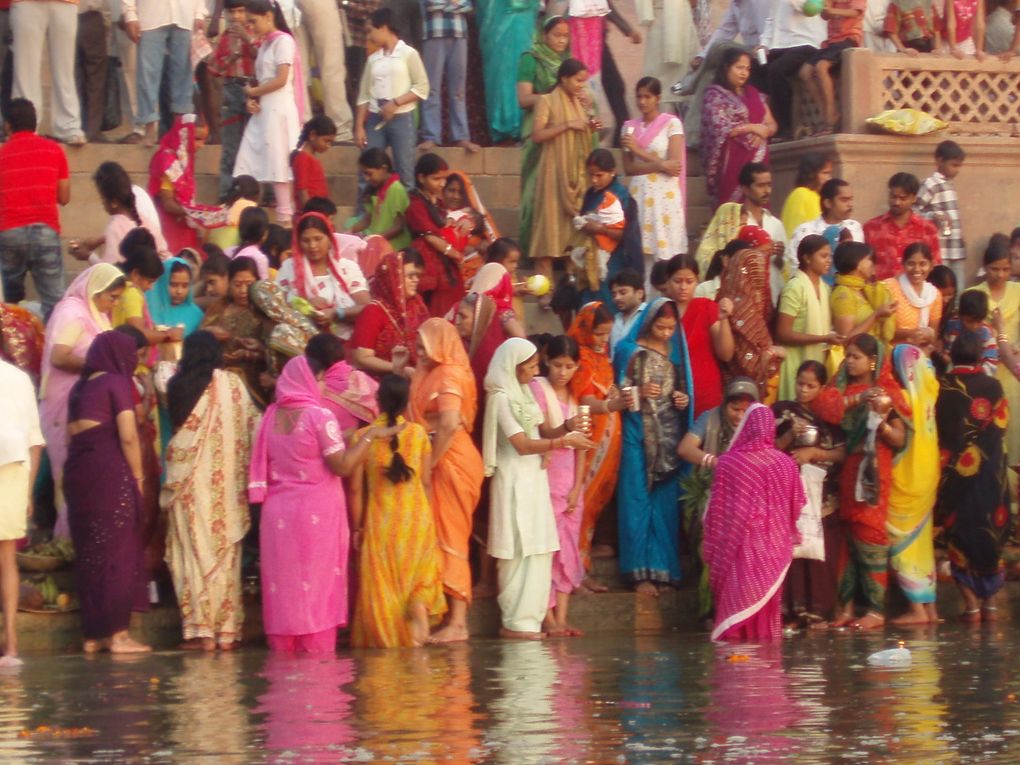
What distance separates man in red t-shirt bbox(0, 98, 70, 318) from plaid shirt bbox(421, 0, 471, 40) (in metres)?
3.33

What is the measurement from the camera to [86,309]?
465 inches

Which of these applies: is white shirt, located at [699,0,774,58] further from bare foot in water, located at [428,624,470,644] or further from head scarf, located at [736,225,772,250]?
bare foot in water, located at [428,624,470,644]

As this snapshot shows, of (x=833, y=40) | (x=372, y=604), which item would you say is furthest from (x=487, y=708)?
(x=833, y=40)

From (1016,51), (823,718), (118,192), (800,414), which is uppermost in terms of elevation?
(1016,51)

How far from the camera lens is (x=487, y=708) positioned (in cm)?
937

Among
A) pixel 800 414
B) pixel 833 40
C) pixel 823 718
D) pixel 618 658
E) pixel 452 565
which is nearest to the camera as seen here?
pixel 823 718

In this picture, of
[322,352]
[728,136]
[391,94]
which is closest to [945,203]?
[728,136]

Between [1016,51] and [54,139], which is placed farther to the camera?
[1016,51]

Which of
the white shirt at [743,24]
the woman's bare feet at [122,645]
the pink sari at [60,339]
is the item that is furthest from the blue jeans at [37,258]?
the white shirt at [743,24]

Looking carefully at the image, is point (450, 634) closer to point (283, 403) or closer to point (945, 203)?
point (283, 403)

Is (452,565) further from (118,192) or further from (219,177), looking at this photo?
(219,177)

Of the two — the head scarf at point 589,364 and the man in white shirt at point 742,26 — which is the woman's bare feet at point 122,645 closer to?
the head scarf at point 589,364

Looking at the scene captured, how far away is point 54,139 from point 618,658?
5.84 m

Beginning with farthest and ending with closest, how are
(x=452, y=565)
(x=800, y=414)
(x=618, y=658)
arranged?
(x=800, y=414) → (x=452, y=565) → (x=618, y=658)
